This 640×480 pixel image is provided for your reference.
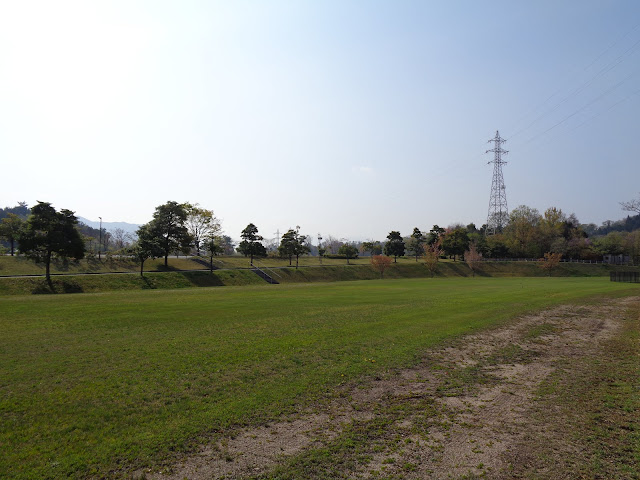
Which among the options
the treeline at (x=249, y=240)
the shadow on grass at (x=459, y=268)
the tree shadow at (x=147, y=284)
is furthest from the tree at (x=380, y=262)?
the tree shadow at (x=147, y=284)

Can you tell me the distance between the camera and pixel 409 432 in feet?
25.2

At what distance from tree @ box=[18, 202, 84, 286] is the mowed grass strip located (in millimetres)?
28620

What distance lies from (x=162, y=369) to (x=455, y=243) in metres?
103

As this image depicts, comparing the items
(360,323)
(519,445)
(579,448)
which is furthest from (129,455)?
(360,323)

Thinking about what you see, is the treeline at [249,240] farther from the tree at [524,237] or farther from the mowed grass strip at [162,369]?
the mowed grass strip at [162,369]

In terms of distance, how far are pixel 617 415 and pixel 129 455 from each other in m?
10.6

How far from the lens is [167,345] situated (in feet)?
49.0

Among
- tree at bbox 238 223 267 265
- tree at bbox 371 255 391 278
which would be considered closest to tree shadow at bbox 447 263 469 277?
tree at bbox 371 255 391 278

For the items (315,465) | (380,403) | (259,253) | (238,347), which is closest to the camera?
(315,465)

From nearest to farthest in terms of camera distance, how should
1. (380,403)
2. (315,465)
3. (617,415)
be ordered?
1. (315,465)
2. (617,415)
3. (380,403)

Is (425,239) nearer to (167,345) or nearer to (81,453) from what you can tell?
(167,345)

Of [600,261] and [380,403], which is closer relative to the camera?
[380,403]

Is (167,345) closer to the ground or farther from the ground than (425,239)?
closer to the ground

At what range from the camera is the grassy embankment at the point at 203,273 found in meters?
47.7
